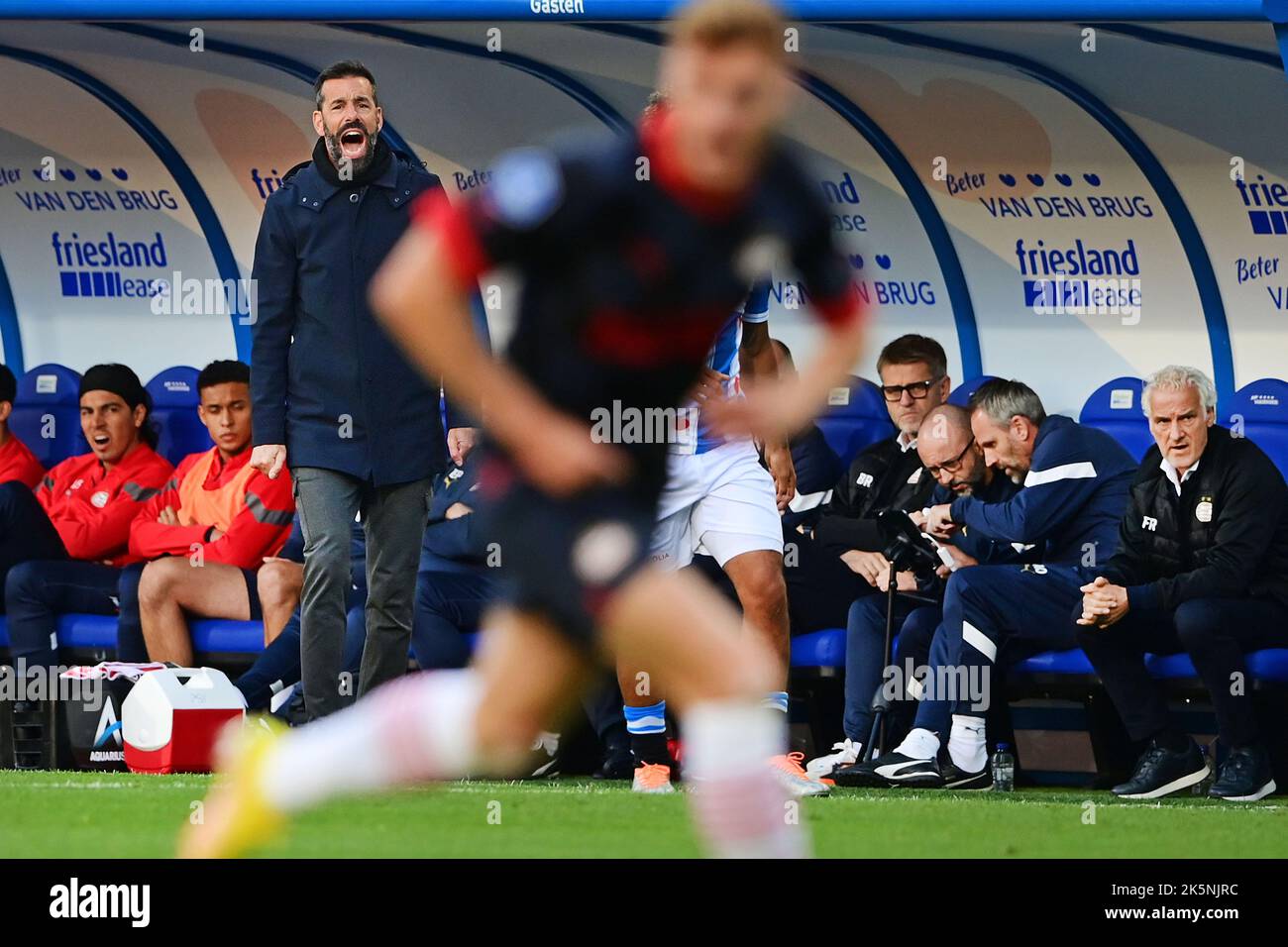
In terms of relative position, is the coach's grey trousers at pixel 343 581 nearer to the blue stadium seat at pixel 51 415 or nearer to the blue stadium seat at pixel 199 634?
the blue stadium seat at pixel 199 634

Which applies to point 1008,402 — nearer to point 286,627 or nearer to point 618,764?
point 618,764

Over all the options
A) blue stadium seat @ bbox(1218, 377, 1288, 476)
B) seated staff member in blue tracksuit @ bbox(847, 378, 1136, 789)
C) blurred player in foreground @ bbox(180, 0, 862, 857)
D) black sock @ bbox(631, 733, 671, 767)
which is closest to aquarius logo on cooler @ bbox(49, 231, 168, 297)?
seated staff member in blue tracksuit @ bbox(847, 378, 1136, 789)

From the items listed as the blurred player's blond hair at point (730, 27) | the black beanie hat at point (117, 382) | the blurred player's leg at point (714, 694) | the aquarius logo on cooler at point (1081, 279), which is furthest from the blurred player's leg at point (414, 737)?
the black beanie hat at point (117, 382)

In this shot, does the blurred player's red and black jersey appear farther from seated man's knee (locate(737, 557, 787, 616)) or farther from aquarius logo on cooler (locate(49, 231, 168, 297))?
aquarius logo on cooler (locate(49, 231, 168, 297))

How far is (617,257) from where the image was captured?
3.75 meters

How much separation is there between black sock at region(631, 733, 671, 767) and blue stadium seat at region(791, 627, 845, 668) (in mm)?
1172

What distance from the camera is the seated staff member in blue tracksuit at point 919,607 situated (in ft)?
25.6

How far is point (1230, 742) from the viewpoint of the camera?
7.29 m

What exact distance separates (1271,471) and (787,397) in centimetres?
400

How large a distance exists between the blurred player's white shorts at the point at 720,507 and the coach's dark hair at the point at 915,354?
6.14 feet

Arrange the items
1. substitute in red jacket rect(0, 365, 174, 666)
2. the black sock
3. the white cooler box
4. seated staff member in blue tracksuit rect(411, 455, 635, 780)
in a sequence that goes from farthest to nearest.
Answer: substitute in red jacket rect(0, 365, 174, 666), seated staff member in blue tracksuit rect(411, 455, 635, 780), the white cooler box, the black sock

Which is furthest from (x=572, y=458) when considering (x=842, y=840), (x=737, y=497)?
(x=737, y=497)

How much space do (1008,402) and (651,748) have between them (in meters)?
2.03

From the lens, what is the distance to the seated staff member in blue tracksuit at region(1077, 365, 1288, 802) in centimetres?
729
